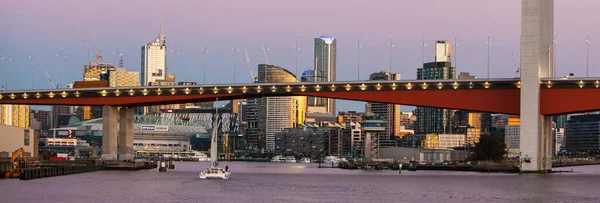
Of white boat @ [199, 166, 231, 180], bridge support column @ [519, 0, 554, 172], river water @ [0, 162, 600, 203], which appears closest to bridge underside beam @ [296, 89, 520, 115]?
bridge support column @ [519, 0, 554, 172]

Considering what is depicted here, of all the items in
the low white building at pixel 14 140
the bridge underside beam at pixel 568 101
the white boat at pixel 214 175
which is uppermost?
the bridge underside beam at pixel 568 101

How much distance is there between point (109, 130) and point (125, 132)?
165 inches

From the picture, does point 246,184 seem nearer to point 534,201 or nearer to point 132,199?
point 132,199

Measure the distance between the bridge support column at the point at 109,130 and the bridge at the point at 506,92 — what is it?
2844 millimetres

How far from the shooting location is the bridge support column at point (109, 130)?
14738 cm

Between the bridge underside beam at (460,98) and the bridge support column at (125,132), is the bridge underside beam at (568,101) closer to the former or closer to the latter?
the bridge underside beam at (460,98)

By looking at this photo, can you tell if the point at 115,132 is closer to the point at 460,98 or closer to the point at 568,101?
the point at 460,98

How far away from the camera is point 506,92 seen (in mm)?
128250

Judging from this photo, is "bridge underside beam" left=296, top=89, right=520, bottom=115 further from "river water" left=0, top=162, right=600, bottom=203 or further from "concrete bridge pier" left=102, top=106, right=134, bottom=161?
"concrete bridge pier" left=102, top=106, right=134, bottom=161

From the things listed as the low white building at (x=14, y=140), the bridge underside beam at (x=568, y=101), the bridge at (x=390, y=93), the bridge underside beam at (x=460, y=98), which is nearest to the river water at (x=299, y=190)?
the bridge underside beam at (x=568, y=101)

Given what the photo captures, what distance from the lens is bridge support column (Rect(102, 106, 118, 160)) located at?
147 meters

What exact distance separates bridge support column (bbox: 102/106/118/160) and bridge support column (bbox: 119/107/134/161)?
81.7 inches

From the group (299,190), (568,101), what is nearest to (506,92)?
(568,101)

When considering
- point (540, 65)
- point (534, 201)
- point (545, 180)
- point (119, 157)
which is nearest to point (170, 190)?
point (534, 201)
